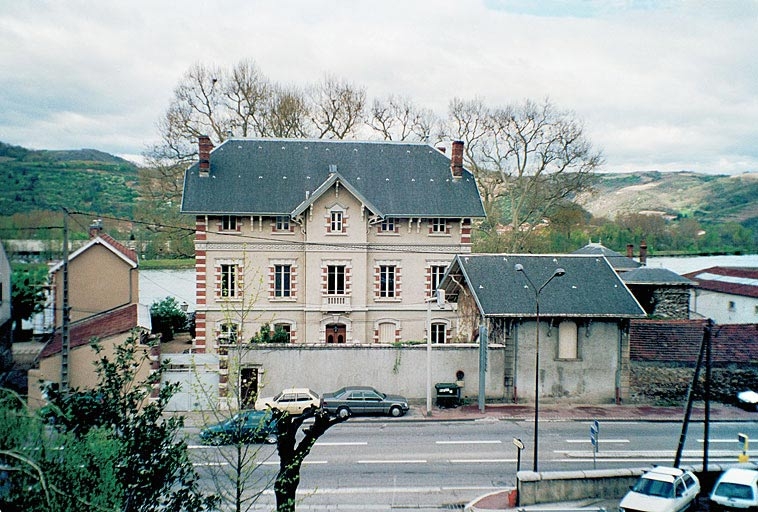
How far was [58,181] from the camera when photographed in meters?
4.91

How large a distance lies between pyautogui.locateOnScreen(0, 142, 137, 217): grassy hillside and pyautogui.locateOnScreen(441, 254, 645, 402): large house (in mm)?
20197

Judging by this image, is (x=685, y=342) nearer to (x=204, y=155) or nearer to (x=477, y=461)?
(x=477, y=461)

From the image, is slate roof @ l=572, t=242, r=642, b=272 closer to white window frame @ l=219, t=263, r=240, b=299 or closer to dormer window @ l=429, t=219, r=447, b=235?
dormer window @ l=429, t=219, r=447, b=235

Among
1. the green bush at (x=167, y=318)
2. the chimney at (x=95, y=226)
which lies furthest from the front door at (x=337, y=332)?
the chimney at (x=95, y=226)

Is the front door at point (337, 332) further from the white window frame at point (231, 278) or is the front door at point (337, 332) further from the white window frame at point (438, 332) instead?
the white window frame at point (231, 278)

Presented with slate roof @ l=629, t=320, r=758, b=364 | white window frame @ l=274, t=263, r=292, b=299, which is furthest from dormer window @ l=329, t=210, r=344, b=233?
slate roof @ l=629, t=320, r=758, b=364

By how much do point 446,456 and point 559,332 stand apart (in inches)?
364

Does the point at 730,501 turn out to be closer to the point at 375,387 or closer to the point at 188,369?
the point at 375,387


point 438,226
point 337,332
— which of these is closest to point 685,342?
point 438,226

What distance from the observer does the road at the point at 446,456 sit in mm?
16906

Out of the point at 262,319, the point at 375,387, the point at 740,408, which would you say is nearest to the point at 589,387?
the point at 740,408

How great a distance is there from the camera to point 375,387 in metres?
26.5

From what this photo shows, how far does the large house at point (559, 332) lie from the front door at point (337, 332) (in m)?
8.72

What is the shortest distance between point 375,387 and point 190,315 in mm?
18000
